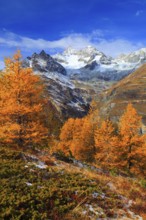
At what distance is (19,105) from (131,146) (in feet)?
87.2

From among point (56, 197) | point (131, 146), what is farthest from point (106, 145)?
point (56, 197)

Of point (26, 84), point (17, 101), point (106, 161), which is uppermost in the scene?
point (26, 84)

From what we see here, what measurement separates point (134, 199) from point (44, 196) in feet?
20.2

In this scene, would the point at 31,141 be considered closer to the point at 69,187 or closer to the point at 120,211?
the point at 69,187

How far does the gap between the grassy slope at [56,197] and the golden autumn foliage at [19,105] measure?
6411mm

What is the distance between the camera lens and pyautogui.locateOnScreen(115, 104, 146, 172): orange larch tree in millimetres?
43188

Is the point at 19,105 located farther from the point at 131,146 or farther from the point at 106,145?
the point at 131,146

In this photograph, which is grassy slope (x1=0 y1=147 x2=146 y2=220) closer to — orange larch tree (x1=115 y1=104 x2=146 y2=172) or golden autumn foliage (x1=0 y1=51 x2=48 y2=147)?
golden autumn foliage (x1=0 y1=51 x2=48 y2=147)

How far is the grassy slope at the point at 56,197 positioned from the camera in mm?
10039

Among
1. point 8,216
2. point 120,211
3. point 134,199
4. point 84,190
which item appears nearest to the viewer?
point 8,216

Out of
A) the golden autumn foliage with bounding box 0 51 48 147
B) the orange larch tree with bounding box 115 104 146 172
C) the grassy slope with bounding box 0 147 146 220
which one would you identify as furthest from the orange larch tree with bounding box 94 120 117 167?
the grassy slope with bounding box 0 147 146 220

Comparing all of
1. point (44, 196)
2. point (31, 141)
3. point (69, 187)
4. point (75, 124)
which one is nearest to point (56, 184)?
point (69, 187)

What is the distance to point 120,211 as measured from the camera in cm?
1205

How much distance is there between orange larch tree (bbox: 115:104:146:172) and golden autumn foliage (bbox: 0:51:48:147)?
22.8 metres
